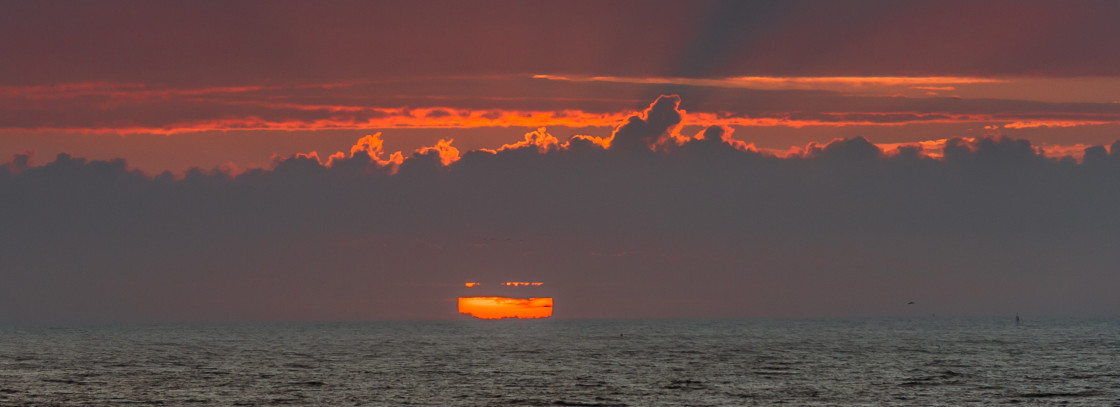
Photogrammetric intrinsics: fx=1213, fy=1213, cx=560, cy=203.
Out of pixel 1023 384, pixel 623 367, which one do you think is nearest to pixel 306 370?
pixel 623 367

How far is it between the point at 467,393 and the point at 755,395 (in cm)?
2957

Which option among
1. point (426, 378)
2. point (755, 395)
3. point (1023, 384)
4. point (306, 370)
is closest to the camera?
point (755, 395)

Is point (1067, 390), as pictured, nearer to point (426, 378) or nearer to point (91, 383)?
point (426, 378)

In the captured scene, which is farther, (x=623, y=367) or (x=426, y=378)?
(x=623, y=367)

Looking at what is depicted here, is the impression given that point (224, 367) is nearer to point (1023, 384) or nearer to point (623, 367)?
point (623, 367)

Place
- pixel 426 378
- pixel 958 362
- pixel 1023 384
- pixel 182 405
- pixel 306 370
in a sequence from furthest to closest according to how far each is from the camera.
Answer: pixel 958 362, pixel 306 370, pixel 426 378, pixel 1023 384, pixel 182 405

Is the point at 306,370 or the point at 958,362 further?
the point at 958,362

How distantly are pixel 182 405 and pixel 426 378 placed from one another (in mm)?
41856

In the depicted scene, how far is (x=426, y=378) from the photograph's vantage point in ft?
492

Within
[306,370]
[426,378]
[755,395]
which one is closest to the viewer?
[755,395]

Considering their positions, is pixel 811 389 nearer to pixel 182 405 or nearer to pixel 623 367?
pixel 623 367

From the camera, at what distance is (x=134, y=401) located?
4562 inches

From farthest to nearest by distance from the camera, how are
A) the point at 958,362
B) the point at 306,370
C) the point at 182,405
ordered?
the point at 958,362 → the point at 306,370 → the point at 182,405

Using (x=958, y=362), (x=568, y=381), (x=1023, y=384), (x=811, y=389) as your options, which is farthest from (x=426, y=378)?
(x=958, y=362)
